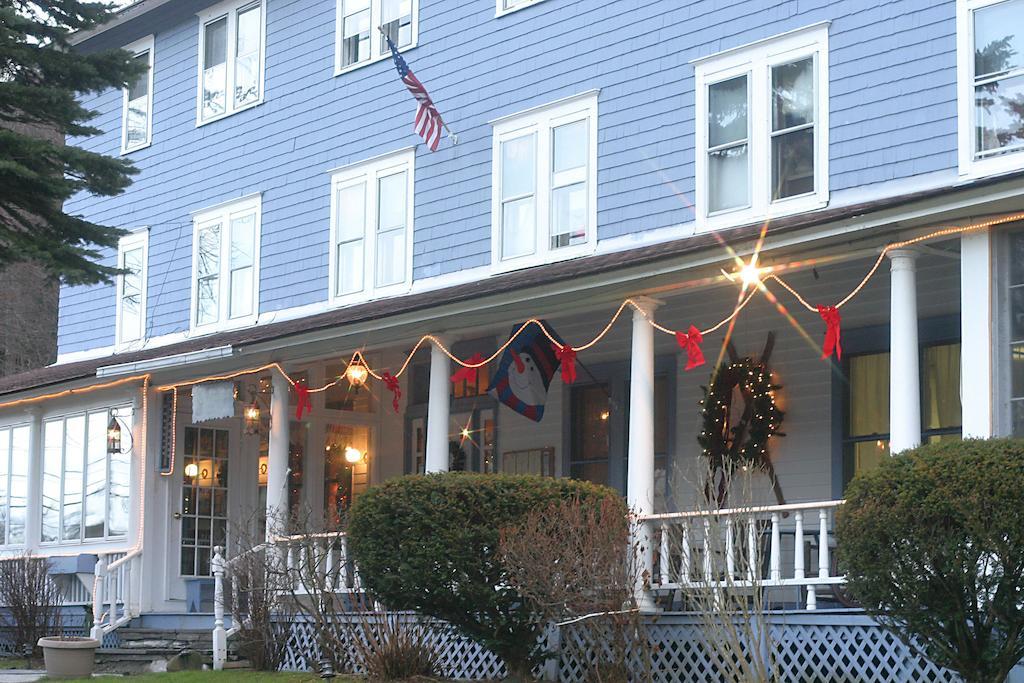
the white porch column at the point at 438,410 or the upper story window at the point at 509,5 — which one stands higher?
the upper story window at the point at 509,5

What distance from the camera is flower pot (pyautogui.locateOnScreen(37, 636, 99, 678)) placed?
631 inches

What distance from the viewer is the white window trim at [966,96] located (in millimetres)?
12703

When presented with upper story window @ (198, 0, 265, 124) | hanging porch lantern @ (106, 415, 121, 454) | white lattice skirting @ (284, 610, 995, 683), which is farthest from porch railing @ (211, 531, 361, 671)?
upper story window @ (198, 0, 265, 124)

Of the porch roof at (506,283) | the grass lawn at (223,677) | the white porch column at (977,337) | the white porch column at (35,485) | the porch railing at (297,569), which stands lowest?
the grass lawn at (223,677)

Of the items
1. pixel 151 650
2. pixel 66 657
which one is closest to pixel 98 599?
pixel 151 650

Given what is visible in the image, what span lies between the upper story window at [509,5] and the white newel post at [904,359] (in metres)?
7.04

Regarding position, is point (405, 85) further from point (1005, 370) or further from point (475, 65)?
point (1005, 370)

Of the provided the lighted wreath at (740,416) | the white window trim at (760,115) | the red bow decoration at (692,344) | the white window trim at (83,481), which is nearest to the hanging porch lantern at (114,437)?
the white window trim at (83,481)

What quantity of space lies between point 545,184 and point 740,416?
3530 millimetres

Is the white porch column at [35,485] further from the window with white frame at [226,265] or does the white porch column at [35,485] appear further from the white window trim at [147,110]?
the white window trim at [147,110]

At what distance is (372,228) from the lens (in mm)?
19047

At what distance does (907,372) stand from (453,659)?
5125mm

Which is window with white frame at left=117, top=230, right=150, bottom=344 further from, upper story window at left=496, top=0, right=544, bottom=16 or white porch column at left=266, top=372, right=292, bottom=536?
upper story window at left=496, top=0, right=544, bottom=16

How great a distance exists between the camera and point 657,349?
55.0 ft
